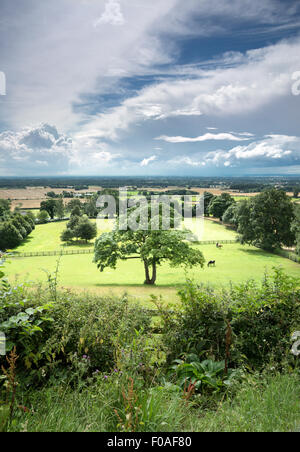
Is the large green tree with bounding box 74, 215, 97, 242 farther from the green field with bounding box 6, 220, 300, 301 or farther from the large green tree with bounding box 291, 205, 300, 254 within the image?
the large green tree with bounding box 291, 205, 300, 254

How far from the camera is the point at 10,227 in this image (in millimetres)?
26234

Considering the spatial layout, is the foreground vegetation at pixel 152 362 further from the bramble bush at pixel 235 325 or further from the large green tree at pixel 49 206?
the large green tree at pixel 49 206

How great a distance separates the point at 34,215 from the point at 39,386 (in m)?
37.0

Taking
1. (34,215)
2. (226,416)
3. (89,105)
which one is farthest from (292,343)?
(34,215)

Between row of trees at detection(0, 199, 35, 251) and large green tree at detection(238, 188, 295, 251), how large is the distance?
22.7m

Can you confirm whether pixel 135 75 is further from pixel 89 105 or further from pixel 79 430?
pixel 79 430

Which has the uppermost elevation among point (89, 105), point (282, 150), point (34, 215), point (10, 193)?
point (89, 105)

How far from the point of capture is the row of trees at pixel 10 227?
83.3 ft

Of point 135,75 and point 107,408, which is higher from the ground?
point 135,75

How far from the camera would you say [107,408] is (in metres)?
1.69

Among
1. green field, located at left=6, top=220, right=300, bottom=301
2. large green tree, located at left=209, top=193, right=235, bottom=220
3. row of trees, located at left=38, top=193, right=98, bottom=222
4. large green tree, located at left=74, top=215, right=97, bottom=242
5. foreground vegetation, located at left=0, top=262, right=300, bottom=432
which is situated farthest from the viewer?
row of trees, located at left=38, top=193, right=98, bottom=222

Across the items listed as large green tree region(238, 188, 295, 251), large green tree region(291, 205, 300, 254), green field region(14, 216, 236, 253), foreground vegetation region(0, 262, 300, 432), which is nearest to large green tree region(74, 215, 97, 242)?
green field region(14, 216, 236, 253)

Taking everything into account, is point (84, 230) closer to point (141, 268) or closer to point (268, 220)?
point (141, 268)

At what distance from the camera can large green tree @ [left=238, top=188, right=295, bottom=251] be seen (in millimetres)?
20797
